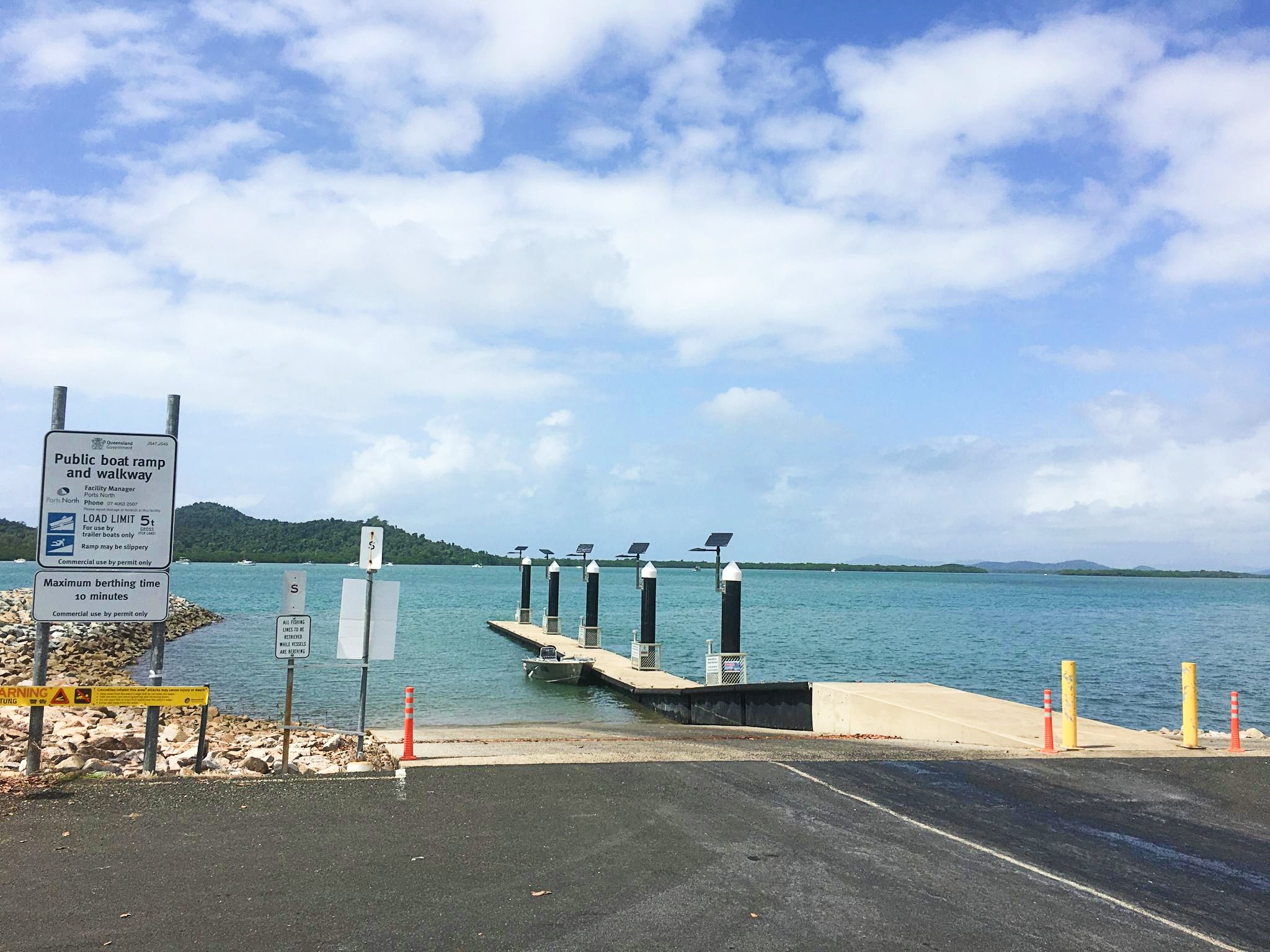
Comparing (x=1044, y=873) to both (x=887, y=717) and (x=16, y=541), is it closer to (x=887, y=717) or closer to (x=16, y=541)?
(x=887, y=717)

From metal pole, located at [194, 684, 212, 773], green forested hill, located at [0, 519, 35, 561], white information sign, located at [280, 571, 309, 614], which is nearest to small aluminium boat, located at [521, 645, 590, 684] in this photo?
white information sign, located at [280, 571, 309, 614]

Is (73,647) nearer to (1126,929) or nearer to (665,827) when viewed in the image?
(665,827)

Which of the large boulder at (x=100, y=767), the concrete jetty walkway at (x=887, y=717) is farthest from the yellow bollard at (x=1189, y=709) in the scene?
the large boulder at (x=100, y=767)

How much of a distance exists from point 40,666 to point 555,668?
22.7 meters

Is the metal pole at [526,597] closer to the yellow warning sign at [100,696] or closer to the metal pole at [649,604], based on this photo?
the metal pole at [649,604]

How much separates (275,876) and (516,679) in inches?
1078

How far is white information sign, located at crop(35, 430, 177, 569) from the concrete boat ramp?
4219 millimetres

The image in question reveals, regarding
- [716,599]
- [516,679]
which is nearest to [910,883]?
[516,679]

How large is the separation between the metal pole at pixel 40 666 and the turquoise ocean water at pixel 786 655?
44.5 ft

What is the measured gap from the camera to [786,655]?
46.1 m

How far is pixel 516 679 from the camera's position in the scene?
111 ft

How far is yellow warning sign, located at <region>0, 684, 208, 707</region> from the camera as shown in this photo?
983 cm

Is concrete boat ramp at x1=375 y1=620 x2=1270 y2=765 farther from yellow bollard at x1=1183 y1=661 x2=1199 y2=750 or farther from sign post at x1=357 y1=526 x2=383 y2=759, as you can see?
sign post at x1=357 y1=526 x2=383 y2=759

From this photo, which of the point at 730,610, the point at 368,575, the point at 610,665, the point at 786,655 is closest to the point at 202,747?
the point at 368,575
